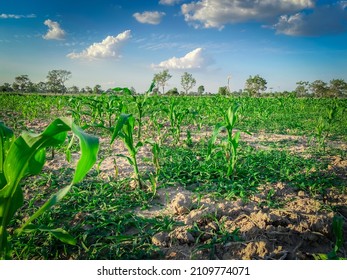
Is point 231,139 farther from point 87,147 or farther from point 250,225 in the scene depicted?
point 87,147

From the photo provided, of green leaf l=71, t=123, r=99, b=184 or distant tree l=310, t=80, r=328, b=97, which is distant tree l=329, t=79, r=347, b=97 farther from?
green leaf l=71, t=123, r=99, b=184

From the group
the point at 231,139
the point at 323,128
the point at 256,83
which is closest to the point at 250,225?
the point at 231,139

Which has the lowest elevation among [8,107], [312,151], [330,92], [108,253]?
[108,253]

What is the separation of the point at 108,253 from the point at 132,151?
3.03 ft

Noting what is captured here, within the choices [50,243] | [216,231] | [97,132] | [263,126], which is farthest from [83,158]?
[263,126]

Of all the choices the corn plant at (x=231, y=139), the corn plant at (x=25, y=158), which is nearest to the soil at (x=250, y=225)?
the corn plant at (x=231, y=139)

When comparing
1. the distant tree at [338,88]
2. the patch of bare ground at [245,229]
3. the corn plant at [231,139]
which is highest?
the distant tree at [338,88]

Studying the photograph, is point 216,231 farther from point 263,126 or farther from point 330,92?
point 330,92

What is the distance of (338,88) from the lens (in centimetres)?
4491

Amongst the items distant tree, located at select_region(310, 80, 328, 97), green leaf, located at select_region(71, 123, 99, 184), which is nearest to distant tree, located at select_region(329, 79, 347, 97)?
distant tree, located at select_region(310, 80, 328, 97)

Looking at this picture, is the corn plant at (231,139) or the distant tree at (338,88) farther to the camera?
the distant tree at (338,88)

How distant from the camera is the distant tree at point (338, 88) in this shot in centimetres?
4251

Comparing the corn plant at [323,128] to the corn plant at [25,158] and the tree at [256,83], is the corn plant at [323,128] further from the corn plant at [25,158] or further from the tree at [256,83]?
the tree at [256,83]

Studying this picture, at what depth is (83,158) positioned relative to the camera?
2.78 ft
